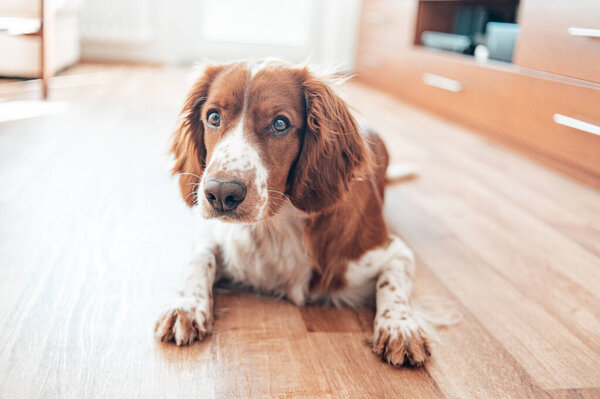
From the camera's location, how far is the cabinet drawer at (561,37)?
8.93ft

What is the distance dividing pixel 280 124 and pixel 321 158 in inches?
5.2

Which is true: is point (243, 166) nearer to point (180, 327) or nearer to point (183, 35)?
point (180, 327)

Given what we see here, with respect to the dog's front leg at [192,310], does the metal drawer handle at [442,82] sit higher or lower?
higher

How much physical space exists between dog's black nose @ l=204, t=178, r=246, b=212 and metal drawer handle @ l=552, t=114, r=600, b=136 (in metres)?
2.00

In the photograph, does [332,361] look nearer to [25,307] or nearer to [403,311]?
[403,311]

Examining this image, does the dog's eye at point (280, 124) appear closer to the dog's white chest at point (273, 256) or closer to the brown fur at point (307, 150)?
the brown fur at point (307, 150)

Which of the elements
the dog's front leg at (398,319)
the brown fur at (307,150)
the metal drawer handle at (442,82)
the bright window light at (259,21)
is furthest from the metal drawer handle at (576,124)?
the bright window light at (259,21)

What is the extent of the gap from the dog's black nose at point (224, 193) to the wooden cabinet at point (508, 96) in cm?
200

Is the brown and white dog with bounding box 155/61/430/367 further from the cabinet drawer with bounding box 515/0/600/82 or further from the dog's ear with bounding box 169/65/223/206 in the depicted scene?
the cabinet drawer with bounding box 515/0/600/82

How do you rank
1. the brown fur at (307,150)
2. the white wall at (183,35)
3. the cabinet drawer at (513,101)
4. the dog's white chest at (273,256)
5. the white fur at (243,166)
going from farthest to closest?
1. the white wall at (183,35)
2. the cabinet drawer at (513,101)
3. the dog's white chest at (273,256)
4. the brown fur at (307,150)
5. the white fur at (243,166)

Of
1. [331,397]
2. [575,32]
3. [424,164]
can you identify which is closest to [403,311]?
[331,397]

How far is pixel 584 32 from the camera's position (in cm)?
272

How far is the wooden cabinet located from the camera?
9.12 feet

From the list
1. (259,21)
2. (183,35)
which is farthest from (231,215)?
(259,21)
